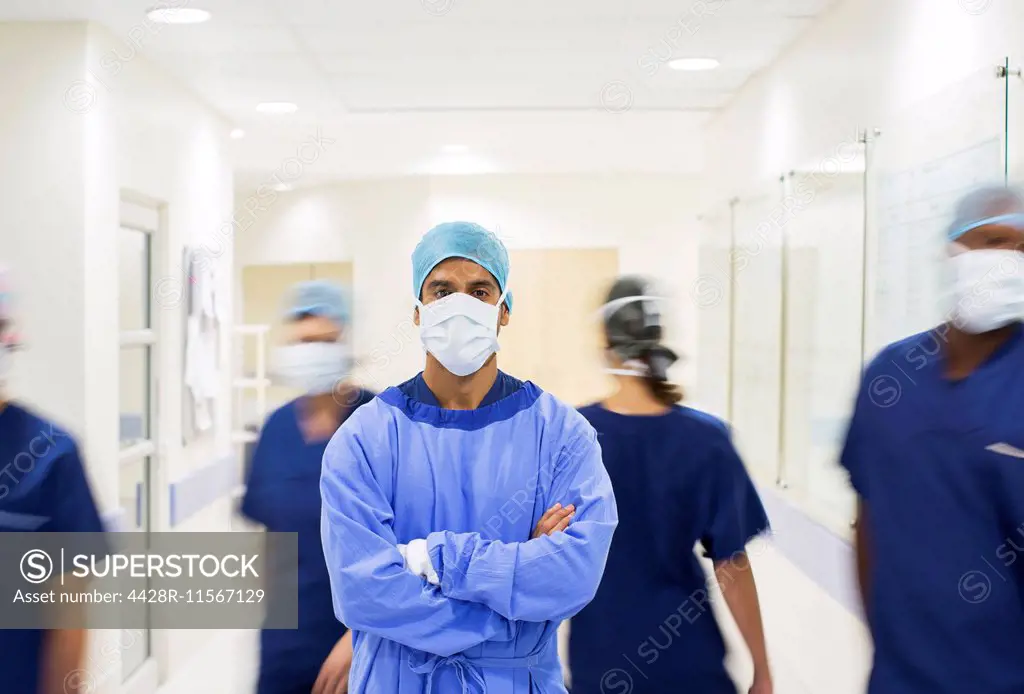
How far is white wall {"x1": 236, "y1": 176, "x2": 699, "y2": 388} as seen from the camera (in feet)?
16.4

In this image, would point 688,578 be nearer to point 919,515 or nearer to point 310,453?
point 919,515

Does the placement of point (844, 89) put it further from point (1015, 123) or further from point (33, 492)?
point (33, 492)

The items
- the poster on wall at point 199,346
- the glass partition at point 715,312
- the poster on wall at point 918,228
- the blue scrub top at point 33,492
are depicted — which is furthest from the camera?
the glass partition at point 715,312

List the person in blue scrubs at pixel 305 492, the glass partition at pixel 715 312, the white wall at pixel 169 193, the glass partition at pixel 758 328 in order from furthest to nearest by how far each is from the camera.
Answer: the glass partition at pixel 715 312 < the glass partition at pixel 758 328 < the white wall at pixel 169 193 < the person in blue scrubs at pixel 305 492

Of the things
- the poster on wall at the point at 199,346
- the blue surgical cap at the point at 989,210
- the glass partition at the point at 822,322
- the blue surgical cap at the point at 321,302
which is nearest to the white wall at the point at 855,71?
the glass partition at the point at 822,322

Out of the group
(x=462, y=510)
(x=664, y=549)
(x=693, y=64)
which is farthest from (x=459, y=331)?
(x=693, y=64)

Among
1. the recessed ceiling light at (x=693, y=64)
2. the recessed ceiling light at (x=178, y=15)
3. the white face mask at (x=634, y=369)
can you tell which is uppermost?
the recessed ceiling light at (x=693, y=64)

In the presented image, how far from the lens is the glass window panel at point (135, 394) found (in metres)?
3.21

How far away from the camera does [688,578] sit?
1.67 meters

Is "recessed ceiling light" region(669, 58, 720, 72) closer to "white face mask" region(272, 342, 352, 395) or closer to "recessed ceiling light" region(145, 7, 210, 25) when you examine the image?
"recessed ceiling light" region(145, 7, 210, 25)

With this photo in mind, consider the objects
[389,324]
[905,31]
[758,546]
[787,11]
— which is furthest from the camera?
[389,324]

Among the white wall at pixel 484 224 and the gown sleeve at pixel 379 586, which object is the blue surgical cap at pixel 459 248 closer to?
the gown sleeve at pixel 379 586

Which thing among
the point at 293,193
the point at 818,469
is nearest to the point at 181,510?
the point at 818,469

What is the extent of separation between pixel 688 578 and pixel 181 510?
2346 millimetres
